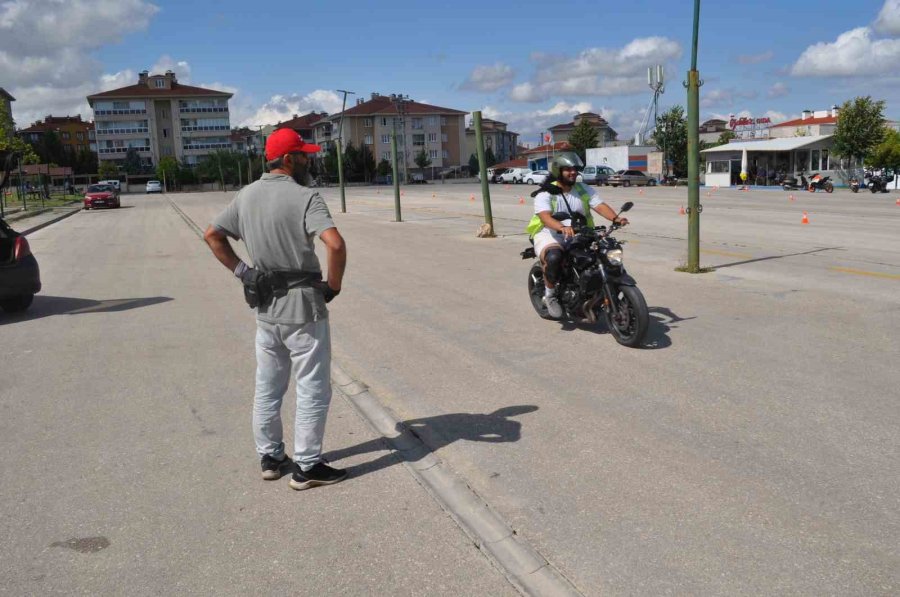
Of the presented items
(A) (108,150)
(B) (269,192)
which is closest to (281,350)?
(B) (269,192)

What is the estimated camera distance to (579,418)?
5320 millimetres

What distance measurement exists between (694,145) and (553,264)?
4.95 metres

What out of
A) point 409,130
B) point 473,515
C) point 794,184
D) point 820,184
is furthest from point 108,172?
point 473,515

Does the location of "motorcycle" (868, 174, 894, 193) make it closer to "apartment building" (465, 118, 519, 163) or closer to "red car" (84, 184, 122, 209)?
"red car" (84, 184, 122, 209)

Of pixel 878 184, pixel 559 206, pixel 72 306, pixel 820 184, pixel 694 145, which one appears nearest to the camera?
pixel 559 206

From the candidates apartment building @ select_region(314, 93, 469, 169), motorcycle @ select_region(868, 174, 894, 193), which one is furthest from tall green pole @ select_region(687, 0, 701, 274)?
apartment building @ select_region(314, 93, 469, 169)

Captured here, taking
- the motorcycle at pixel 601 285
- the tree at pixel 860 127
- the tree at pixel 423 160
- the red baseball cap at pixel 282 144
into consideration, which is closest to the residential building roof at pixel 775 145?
the tree at pixel 860 127

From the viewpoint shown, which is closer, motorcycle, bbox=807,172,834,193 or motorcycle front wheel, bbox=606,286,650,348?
motorcycle front wheel, bbox=606,286,650,348

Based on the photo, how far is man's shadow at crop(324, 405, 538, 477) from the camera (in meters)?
4.73

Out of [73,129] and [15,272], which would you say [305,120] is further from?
[15,272]

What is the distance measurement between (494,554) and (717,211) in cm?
2623

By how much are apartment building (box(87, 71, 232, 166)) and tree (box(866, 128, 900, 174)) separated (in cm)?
10215

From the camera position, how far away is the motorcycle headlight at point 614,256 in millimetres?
7242

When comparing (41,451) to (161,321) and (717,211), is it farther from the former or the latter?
(717,211)
